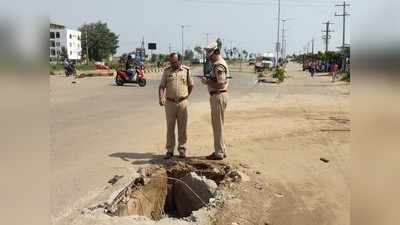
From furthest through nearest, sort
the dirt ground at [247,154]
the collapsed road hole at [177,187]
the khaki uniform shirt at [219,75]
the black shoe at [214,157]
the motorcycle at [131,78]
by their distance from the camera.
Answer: the motorcycle at [131,78], the black shoe at [214,157], the khaki uniform shirt at [219,75], the collapsed road hole at [177,187], the dirt ground at [247,154]

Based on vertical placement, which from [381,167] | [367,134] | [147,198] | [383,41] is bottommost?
[147,198]

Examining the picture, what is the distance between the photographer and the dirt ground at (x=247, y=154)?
17.0 feet

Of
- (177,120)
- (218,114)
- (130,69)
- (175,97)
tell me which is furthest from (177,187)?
(130,69)

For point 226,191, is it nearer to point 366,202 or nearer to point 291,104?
point 366,202

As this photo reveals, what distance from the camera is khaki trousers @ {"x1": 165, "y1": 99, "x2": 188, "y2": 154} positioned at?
7352 millimetres

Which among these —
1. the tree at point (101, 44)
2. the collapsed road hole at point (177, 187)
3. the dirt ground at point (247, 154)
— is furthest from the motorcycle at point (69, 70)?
the collapsed road hole at point (177, 187)

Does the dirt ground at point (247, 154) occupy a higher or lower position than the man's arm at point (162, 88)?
lower

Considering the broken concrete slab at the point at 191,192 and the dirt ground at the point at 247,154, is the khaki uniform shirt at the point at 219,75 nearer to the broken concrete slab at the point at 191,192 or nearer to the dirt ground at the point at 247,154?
the dirt ground at the point at 247,154

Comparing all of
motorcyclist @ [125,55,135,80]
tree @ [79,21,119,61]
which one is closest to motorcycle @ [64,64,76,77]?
motorcyclist @ [125,55,135,80]

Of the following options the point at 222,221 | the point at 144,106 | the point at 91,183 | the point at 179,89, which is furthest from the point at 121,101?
the point at 222,221

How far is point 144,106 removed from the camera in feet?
51.2

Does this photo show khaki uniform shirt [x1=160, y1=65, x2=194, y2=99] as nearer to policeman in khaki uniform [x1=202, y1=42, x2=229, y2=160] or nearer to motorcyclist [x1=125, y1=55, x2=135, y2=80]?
policeman in khaki uniform [x1=202, y1=42, x2=229, y2=160]

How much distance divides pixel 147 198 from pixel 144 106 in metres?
9.42

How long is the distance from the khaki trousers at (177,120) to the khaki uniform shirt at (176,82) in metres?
0.13
